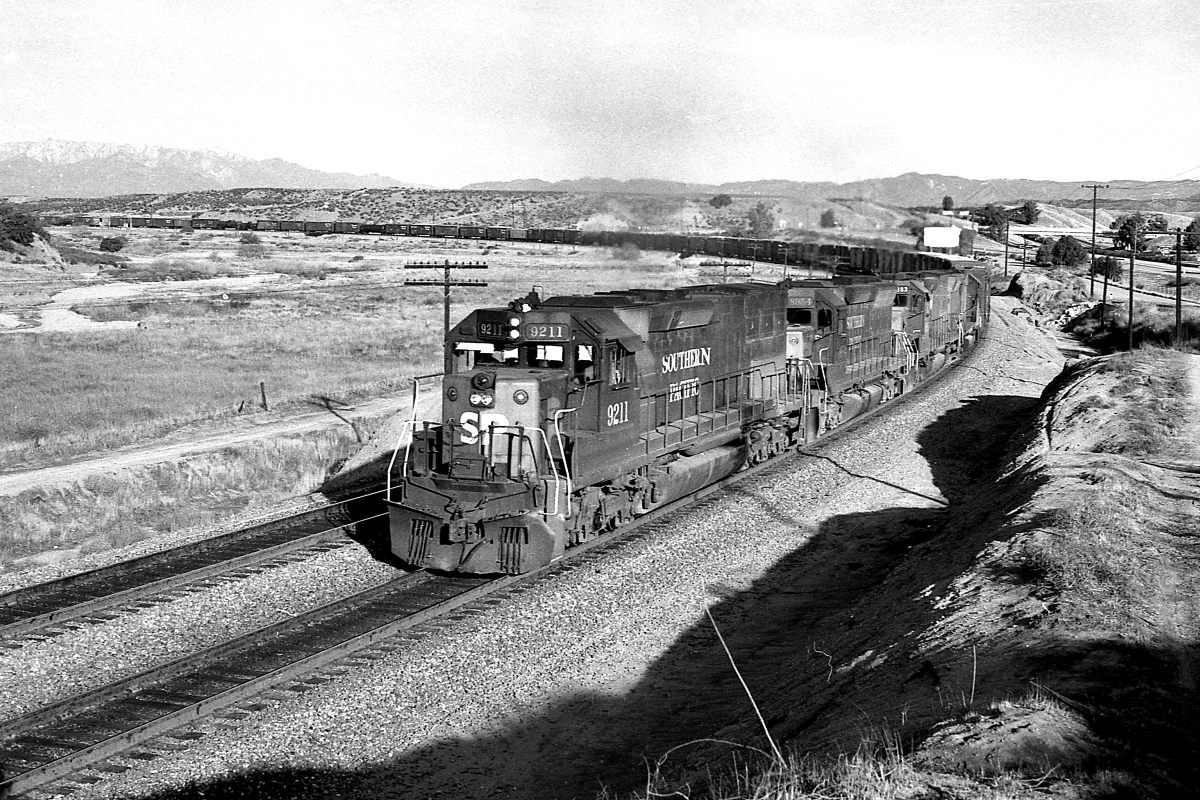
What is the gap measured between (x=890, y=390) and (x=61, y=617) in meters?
23.7

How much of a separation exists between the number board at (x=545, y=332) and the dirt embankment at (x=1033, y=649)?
518 cm

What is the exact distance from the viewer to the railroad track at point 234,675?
961 centimetres

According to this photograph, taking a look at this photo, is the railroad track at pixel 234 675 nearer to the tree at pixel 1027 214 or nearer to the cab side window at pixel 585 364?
the cab side window at pixel 585 364

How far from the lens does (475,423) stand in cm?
1430

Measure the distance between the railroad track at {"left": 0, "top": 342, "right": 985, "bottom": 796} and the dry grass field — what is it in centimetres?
1326

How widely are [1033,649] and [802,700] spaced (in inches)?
89.2

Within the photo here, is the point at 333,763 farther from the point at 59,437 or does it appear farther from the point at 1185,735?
the point at 59,437

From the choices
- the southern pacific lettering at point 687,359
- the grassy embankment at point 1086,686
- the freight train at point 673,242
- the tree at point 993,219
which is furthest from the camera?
the tree at point 993,219

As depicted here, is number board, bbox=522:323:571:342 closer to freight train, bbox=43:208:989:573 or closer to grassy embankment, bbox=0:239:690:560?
freight train, bbox=43:208:989:573

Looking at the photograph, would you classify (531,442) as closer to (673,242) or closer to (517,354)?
(517,354)

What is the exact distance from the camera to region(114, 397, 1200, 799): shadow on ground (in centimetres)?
820

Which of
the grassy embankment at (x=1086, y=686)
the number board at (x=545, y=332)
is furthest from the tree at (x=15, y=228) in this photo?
the grassy embankment at (x=1086, y=686)

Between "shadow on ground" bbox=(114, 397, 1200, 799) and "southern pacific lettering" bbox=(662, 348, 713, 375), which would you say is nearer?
"shadow on ground" bbox=(114, 397, 1200, 799)

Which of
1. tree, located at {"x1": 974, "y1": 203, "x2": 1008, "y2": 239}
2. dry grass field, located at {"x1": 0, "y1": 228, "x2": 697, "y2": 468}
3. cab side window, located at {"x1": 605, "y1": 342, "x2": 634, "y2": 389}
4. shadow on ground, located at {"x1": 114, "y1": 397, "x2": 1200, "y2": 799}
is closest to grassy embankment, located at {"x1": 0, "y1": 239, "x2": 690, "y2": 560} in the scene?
dry grass field, located at {"x1": 0, "y1": 228, "x2": 697, "y2": 468}
